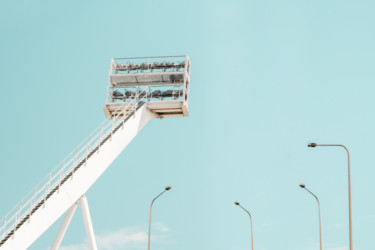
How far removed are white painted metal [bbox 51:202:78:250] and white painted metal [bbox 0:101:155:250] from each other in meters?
2.08

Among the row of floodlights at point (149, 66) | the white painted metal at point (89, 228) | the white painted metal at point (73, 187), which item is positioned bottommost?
the white painted metal at point (89, 228)

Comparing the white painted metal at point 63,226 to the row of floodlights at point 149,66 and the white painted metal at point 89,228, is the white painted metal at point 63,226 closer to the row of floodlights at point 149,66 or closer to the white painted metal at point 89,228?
the white painted metal at point 89,228

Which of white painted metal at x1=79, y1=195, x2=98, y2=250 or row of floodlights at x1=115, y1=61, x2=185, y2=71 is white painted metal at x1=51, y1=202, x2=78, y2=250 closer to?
white painted metal at x1=79, y1=195, x2=98, y2=250

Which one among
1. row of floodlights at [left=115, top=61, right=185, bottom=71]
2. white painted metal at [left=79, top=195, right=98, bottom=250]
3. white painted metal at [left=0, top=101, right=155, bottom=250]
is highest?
row of floodlights at [left=115, top=61, right=185, bottom=71]

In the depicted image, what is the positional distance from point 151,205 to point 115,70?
14403mm

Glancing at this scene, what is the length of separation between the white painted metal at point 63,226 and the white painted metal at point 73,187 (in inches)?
82.1

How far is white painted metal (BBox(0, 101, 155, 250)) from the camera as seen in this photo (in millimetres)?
29938

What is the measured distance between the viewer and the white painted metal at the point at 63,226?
37219 mm

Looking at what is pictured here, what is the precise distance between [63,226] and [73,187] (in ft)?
15.1

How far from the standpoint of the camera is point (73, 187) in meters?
34.7

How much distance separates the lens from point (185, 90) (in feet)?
157

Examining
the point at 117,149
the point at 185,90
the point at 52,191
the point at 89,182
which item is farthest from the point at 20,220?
the point at 185,90

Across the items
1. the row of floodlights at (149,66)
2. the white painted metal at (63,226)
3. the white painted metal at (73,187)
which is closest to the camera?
the white painted metal at (73,187)

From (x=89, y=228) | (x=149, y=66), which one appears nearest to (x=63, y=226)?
(x=89, y=228)
